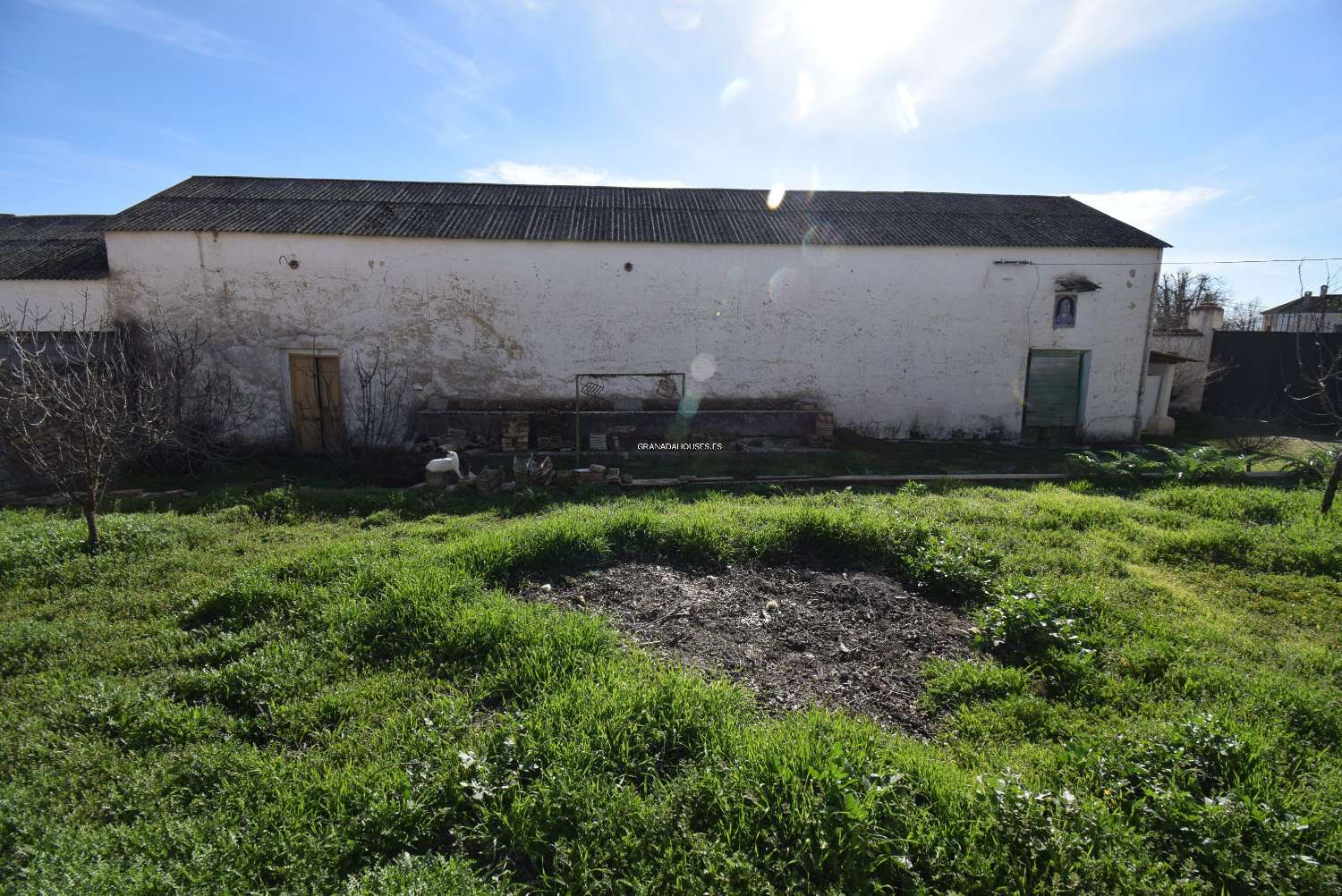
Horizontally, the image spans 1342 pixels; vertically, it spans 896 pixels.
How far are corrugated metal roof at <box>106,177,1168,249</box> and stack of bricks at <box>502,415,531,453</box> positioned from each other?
11.4ft

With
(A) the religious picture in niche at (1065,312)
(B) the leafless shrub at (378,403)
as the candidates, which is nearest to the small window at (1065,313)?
(A) the religious picture in niche at (1065,312)

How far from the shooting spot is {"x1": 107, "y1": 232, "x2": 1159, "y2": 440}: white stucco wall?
11.2 m

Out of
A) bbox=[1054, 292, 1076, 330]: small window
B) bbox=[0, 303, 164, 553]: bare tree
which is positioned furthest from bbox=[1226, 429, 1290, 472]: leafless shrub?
bbox=[0, 303, 164, 553]: bare tree

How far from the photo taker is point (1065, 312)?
12.6 meters

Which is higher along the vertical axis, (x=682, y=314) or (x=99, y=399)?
(x=682, y=314)

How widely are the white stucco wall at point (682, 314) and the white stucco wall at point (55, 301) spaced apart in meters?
0.32

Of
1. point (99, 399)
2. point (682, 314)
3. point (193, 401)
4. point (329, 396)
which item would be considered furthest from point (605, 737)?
point (193, 401)

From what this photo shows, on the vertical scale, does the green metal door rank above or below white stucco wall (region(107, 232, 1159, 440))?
below

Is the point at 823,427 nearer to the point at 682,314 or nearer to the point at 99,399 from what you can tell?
the point at 682,314

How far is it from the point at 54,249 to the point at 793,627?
1532 centimetres

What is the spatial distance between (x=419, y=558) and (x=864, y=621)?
3.58 meters

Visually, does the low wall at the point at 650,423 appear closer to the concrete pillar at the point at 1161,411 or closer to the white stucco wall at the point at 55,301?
the white stucco wall at the point at 55,301

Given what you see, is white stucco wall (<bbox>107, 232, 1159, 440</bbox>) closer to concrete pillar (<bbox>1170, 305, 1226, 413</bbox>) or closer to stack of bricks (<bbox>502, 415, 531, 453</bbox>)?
stack of bricks (<bbox>502, 415, 531, 453</bbox>)

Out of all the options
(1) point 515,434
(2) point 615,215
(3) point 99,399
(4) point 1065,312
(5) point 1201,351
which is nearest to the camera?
(3) point 99,399
